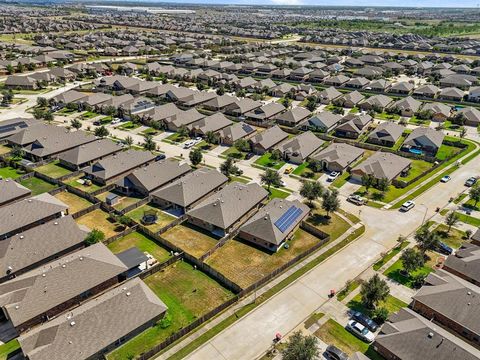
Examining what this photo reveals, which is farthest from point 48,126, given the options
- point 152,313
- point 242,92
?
point 152,313

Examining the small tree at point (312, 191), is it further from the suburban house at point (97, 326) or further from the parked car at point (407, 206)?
the suburban house at point (97, 326)

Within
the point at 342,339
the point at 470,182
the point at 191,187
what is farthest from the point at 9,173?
the point at 470,182

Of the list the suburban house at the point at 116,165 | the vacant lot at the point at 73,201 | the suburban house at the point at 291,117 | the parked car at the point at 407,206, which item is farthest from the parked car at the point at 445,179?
the vacant lot at the point at 73,201

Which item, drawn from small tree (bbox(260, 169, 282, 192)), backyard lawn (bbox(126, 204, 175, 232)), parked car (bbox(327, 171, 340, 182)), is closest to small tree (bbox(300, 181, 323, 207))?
small tree (bbox(260, 169, 282, 192))

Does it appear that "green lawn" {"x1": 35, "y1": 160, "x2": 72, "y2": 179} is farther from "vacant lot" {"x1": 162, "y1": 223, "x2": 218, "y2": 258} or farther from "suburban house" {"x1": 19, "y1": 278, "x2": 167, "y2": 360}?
"suburban house" {"x1": 19, "y1": 278, "x2": 167, "y2": 360}

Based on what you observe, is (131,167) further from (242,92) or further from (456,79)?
(456,79)

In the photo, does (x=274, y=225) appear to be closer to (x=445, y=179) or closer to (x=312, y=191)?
(x=312, y=191)
